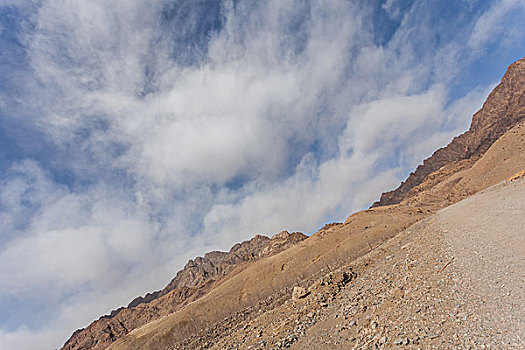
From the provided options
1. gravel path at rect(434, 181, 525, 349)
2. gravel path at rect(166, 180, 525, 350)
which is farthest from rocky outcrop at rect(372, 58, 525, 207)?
gravel path at rect(166, 180, 525, 350)

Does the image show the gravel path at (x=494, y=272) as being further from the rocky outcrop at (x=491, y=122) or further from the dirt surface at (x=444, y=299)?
the rocky outcrop at (x=491, y=122)

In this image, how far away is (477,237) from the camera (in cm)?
1429

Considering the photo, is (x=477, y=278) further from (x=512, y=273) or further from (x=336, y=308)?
(x=336, y=308)

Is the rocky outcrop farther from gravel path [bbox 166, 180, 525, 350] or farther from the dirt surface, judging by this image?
the dirt surface

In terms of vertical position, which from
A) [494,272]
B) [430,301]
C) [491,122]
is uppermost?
[491,122]

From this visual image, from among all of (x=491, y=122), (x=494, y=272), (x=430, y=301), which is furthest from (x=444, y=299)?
(x=491, y=122)

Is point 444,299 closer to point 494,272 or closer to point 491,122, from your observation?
point 494,272

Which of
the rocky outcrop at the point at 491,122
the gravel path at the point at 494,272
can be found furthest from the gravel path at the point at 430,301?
the rocky outcrop at the point at 491,122

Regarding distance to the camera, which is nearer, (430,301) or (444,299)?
(444,299)

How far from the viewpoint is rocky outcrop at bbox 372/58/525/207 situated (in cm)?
11688

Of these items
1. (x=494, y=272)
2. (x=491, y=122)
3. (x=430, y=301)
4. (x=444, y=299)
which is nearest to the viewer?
(x=444, y=299)

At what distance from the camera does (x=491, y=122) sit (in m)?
127

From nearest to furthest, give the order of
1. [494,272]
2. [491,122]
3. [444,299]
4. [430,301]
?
[444,299] → [430,301] → [494,272] → [491,122]

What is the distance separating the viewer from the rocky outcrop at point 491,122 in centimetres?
11688
